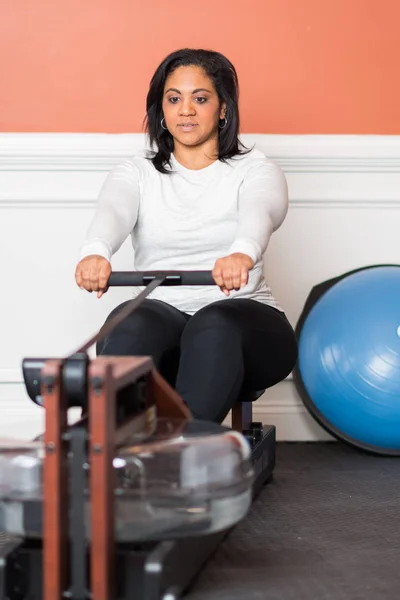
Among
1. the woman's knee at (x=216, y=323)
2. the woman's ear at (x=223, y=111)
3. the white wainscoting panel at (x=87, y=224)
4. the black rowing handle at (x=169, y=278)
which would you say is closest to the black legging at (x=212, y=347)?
the woman's knee at (x=216, y=323)

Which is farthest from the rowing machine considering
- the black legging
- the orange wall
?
the orange wall

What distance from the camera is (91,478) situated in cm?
122

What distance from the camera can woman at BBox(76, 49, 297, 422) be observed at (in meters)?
1.78

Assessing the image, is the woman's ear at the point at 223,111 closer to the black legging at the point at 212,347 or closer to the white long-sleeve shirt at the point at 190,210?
the white long-sleeve shirt at the point at 190,210

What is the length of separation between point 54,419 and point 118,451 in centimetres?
12

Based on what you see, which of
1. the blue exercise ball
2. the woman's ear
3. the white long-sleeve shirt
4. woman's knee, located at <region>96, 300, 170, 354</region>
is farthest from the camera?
the blue exercise ball

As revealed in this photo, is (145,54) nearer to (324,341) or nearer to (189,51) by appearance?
(189,51)

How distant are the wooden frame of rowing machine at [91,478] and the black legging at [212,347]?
1.52ft

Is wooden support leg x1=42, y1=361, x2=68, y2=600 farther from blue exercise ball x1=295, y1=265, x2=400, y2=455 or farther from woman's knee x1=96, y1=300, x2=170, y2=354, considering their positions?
blue exercise ball x1=295, y1=265, x2=400, y2=455

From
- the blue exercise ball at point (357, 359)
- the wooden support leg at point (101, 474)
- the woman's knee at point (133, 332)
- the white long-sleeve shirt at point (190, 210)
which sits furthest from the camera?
the blue exercise ball at point (357, 359)

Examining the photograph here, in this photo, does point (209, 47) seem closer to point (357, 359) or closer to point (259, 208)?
point (259, 208)

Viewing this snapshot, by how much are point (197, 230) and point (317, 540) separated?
0.78 meters

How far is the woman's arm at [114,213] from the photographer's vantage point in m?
1.88

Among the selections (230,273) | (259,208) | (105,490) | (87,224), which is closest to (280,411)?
(87,224)
